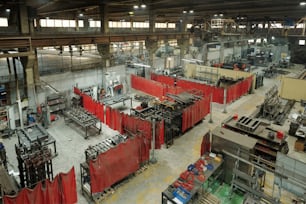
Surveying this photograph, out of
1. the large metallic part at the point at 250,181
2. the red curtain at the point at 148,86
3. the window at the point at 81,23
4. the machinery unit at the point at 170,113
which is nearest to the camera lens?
the large metallic part at the point at 250,181

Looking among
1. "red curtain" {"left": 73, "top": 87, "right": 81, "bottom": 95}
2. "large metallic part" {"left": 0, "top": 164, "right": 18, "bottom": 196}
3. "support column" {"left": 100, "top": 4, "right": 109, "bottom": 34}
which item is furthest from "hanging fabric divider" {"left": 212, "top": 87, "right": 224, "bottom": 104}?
"large metallic part" {"left": 0, "top": 164, "right": 18, "bottom": 196}

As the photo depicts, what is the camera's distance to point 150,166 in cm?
1003

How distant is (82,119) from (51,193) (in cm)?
655

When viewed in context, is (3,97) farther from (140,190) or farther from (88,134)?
(140,190)

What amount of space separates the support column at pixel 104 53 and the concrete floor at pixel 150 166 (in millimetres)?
6425

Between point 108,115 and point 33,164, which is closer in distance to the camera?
point 33,164

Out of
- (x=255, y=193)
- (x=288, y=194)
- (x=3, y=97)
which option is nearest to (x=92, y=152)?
(x=255, y=193)

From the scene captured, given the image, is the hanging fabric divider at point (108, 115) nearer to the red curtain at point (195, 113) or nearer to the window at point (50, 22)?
the red curtain at point (195, 113)

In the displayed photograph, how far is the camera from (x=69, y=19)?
31.3m

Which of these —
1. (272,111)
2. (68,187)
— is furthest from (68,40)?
(272,111)

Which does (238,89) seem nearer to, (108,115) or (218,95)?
(218,95)

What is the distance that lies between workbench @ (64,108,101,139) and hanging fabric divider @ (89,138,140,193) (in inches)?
176

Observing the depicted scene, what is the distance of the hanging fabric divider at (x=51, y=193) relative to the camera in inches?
247

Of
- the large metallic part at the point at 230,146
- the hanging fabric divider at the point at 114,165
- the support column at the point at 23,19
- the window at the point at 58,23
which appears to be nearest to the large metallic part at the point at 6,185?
the hanging fabric divider at the point at 114,165
